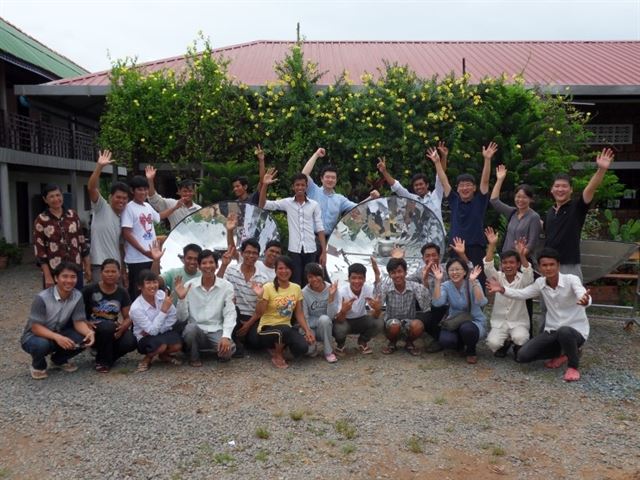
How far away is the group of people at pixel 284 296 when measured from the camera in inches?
178

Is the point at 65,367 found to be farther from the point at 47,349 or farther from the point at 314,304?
the point at 314,304

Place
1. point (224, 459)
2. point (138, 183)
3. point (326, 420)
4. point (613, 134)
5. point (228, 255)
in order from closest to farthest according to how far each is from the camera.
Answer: point (224, 459) → point (326, 420) → point (138, 183) → point (228, 255) → point (613, 134)

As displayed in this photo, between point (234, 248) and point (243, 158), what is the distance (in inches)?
156

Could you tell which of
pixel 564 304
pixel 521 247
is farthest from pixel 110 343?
pixel 564 304

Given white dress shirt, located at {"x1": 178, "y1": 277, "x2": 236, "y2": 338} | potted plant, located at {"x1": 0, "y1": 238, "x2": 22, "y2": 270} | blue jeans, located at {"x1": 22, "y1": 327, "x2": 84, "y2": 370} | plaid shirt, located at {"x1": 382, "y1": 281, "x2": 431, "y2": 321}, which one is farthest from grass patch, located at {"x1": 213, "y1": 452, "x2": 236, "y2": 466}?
potted plant, located at {"x1": 0, "y1": 238, "x2": 22, "y2": 270}

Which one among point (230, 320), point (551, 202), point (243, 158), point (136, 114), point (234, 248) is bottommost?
point (230, 320)

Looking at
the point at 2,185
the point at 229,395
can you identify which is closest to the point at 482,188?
the point at 229,395

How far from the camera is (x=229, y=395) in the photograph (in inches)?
161

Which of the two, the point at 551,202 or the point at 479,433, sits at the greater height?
the point at 551,202

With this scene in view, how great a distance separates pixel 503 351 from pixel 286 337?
1943 mm

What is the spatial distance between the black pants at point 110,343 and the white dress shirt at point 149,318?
0.27 feet

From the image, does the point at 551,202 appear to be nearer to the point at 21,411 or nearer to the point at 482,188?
the point at 482,188

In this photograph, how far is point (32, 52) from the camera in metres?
14.6

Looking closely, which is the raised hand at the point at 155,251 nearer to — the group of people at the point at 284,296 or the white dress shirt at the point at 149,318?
the group of people at the point at 284,296
